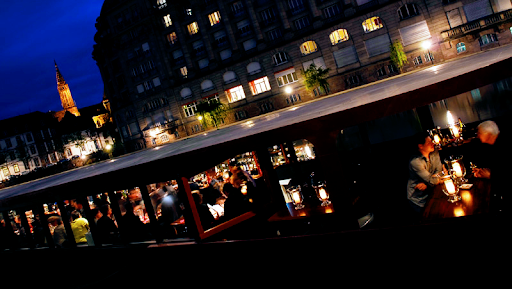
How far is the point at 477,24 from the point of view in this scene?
1131 inches

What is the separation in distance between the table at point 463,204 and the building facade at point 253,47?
29633 millimetres

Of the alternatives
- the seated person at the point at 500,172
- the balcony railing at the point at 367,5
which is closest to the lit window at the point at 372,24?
the balcony railing at the point at 367,5

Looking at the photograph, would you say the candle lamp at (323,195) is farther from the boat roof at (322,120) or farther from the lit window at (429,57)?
the lit window at (429,57)

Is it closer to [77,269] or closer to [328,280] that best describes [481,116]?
[328,280]

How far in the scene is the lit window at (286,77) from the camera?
1374 inches

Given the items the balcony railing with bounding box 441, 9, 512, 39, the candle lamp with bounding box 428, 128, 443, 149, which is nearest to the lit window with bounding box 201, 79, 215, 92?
the balcony railing with bounding box 441, 9, 512, 39

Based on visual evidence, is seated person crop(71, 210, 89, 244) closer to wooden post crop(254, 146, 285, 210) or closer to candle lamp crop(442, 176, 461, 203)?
wooden post crop(254, 146, 285, 210)

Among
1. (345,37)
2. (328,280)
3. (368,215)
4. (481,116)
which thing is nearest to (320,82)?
(345,37)

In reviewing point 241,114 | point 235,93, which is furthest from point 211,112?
point 235,93

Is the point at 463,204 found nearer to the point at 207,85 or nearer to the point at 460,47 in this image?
the point at 460,47

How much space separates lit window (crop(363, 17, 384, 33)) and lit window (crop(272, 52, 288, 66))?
8859 millimetres

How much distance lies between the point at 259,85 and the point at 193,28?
11.8 meters

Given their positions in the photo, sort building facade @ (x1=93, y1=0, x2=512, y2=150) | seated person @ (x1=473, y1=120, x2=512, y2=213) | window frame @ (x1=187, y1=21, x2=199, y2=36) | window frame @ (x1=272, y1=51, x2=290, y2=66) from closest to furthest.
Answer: seated person @ (x1=473, y1=120, x2=512, y2=213) → building facade @ (x1=93, y1=0, x2=512, y2=150) → window frame @ (x1=272, y1=51, x2=290, y2=66) → window frame @ (x1=187, y1=21, x2=199, y2=36)

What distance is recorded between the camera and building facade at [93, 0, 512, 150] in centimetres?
3009
